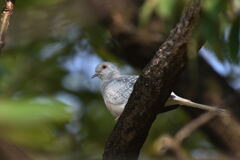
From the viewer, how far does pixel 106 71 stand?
5527mm

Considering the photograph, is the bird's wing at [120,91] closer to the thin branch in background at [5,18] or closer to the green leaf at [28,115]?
the thin branch in background at [5,18]

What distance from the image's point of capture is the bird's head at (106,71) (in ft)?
17.8

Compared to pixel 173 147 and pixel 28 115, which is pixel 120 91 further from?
pixel 28 115

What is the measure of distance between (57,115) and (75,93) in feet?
17.0

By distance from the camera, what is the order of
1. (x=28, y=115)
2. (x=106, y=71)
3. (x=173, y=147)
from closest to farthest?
(x=28, y=115) → (x=173, y=147) → (x=106, y=71)

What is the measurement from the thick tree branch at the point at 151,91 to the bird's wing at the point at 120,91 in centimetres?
110

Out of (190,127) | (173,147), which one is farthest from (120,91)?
(190,127)

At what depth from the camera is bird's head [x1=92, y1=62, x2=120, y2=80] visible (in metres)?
5.42

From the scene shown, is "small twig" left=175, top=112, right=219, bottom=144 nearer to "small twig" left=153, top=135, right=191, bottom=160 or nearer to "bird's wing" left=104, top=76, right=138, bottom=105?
"small twig" left=153, top=135, right=191, bottom=160

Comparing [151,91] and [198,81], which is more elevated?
[198,81]

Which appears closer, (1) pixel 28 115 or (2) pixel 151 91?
(1) pixel 28 115

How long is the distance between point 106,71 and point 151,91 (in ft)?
9.39

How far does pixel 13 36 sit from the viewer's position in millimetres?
4570

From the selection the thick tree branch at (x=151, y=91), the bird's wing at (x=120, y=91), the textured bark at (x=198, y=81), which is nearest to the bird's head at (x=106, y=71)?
the textured bark at (x=198, y=81)
